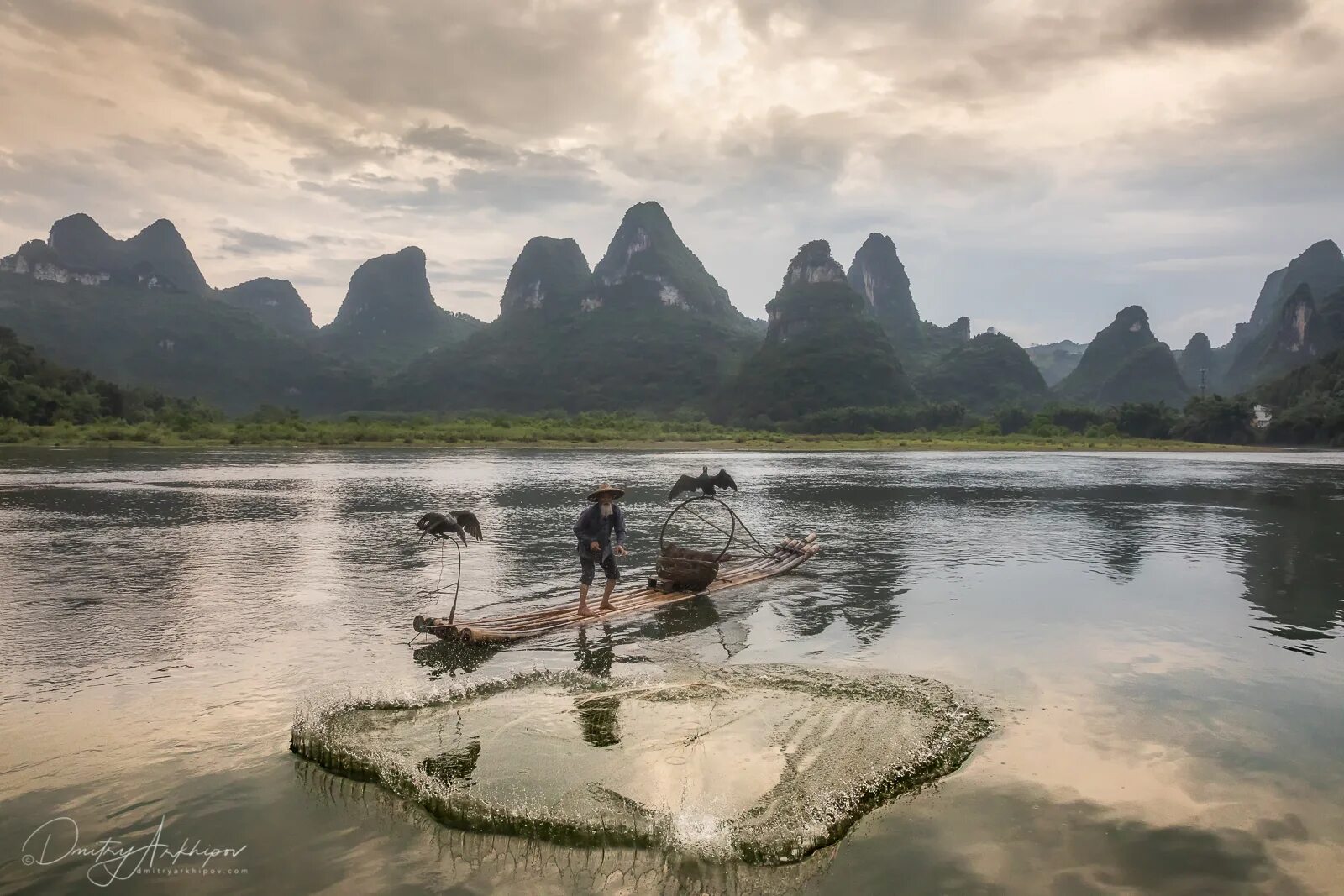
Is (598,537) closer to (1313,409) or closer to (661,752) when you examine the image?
(661,752)

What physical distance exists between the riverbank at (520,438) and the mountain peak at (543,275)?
10137 centimetres

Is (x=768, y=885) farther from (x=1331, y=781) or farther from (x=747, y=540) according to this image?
(x=747, y=540)

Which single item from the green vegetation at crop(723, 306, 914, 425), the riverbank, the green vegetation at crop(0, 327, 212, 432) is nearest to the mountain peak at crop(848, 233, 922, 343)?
the green vegetation at crop(723, 306, 914, 425)

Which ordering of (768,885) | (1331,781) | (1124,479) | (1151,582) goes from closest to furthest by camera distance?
(768,885), (1331,781), (1151,582), (1124,479)

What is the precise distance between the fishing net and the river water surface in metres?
0.20

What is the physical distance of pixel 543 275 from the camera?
18162 cm

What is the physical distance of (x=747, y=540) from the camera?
18.0 m

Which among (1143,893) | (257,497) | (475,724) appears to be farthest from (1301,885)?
(257,497)

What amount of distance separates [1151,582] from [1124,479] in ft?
92.1

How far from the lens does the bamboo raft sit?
343 inches

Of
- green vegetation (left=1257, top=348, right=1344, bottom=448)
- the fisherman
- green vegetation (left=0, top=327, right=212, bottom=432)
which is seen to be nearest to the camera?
the fisherman

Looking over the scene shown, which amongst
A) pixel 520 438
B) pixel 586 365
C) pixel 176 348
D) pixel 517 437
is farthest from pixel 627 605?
pixel 176 348

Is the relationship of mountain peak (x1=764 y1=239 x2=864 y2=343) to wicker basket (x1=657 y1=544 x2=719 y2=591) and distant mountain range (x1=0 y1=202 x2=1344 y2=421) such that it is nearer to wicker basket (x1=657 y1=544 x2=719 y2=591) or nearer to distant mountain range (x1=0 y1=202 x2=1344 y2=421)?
distant mountain range (x1=0 y1=202 x2=1344 y2=421)

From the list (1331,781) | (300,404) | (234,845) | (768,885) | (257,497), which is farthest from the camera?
(300,404)
